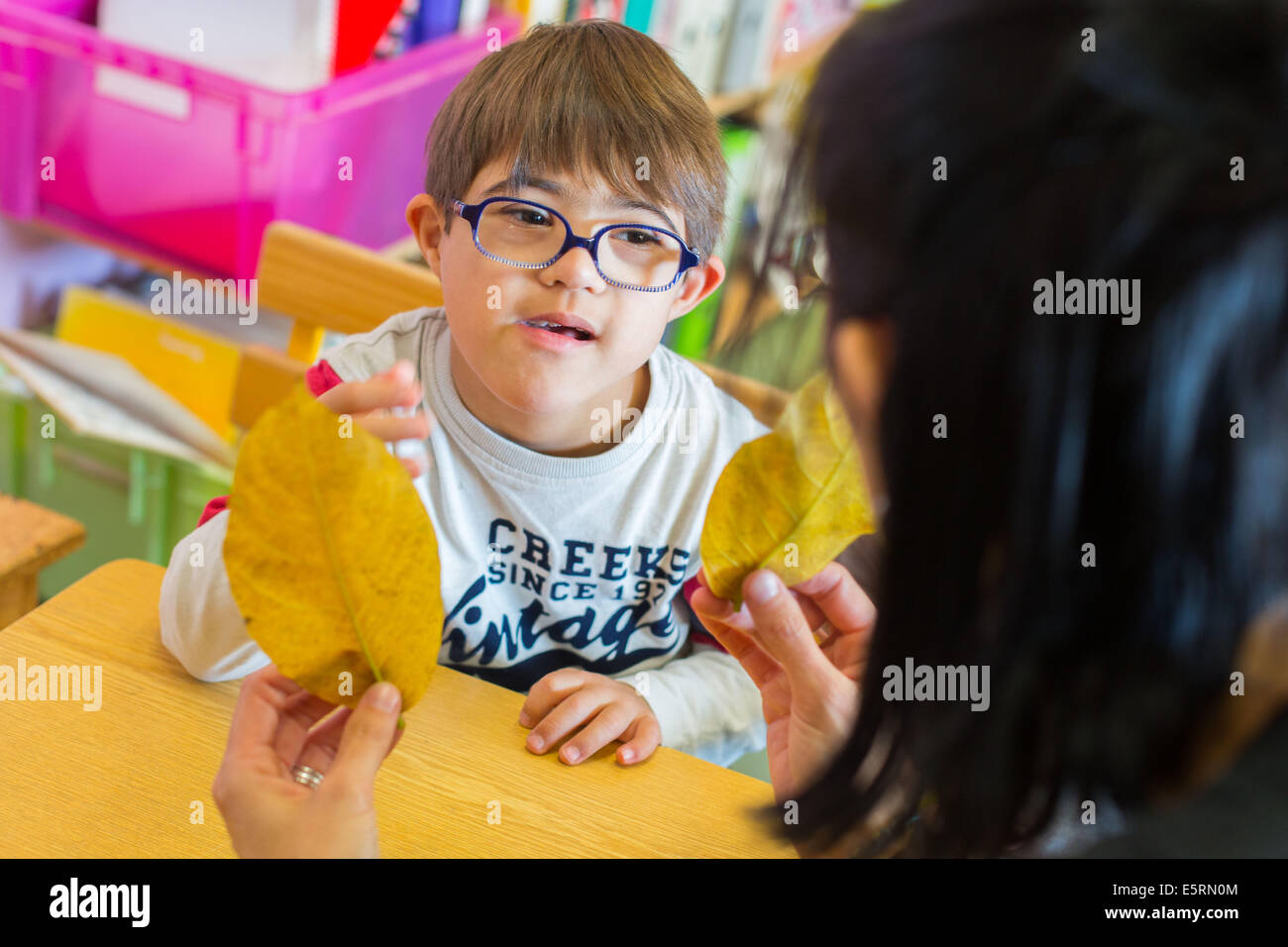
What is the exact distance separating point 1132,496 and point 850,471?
0.23m

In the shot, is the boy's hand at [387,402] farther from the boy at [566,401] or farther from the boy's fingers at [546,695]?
the boy's fingers at [546,695]

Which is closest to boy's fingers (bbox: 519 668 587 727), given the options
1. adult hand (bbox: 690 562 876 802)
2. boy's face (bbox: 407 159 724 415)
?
adult hand (bbox: 690 562 876 802)

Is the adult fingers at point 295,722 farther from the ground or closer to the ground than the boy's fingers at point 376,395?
closer to the ground

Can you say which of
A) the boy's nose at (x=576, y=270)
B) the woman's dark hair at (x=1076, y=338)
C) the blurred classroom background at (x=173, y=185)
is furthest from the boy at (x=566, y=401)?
the blurred classroom background at (x=173, y=185)

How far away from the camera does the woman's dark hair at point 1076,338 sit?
0.33m

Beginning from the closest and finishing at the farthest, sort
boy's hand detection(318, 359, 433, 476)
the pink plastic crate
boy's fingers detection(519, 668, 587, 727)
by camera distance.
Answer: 1. boy's hand detection(318, 359, 433, 476)
2. boy's fingers detection(519, 668, 587, 727)
3. the pink plastic crate

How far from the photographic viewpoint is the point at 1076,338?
35 centimetres

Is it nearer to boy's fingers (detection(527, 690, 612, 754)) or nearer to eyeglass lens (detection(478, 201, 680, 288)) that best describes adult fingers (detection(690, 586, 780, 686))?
boy's fingers (detection(527, 690, 612, 754))

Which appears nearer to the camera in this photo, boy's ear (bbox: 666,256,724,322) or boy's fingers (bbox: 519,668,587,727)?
boy's fingers (bbox: 519,668,587,727)

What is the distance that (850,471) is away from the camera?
586 mm

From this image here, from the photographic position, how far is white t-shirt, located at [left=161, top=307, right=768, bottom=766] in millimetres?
904

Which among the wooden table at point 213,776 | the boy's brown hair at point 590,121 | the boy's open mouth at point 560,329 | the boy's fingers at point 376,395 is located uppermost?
the boy's brown hair at point 590,121
